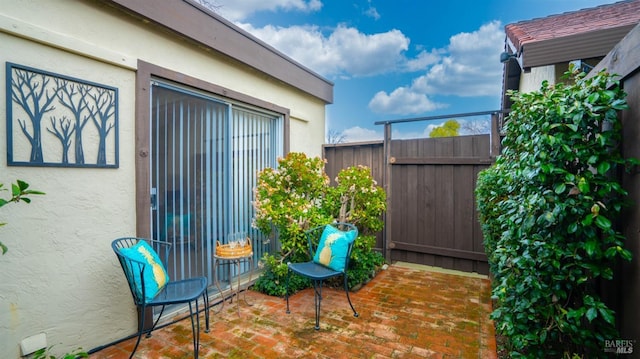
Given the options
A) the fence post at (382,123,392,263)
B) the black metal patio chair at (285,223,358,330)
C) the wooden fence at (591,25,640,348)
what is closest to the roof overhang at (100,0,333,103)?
the fence post at (382,123,392,263)

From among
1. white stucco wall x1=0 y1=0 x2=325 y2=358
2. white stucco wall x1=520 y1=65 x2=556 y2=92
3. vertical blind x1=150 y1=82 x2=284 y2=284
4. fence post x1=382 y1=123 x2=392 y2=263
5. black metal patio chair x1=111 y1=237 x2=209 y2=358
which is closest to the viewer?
white stucco wall x1=0 y1=0 x2=325 y2=358

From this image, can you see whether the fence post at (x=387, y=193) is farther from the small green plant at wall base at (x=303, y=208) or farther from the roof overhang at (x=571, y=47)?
the roof overhang at (x=571, y=47)

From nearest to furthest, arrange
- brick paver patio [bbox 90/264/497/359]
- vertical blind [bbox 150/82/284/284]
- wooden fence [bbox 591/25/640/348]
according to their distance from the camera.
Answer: wooden fence [bbox 591/25/640/348]
brick paver patio [bbox 90/264/497/359]
vertical blind [bbox 150/82/284/284]

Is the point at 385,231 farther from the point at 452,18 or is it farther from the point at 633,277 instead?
the point at 452,18

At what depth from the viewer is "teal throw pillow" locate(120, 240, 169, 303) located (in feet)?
6.81

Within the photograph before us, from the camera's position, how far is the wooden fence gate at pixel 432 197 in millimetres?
4043

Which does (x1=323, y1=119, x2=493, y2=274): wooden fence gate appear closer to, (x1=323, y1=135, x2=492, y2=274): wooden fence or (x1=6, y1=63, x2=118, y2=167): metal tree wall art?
(x1=323, y1=135, x2=492, y2=274): wooden fence

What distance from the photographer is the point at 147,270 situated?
2.15 meters

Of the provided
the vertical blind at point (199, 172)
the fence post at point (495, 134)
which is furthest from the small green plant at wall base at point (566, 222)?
the vertical blind at point (199, 172)

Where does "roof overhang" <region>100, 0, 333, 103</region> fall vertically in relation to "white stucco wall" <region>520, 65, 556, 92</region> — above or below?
above

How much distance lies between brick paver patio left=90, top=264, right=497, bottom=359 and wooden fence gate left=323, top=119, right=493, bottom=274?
0.76m

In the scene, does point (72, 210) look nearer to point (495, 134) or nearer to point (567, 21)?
point (495, 134)

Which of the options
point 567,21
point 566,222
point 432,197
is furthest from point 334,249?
point 567,21

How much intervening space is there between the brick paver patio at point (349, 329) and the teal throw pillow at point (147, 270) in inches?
19.7
